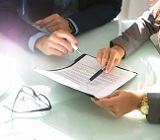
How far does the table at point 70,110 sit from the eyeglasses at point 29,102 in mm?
Result: 21

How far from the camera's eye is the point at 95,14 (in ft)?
4.50

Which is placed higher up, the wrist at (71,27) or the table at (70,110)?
the wrist at (71,27)

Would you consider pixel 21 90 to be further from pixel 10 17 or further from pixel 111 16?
pixel 111 16

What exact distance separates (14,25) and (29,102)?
1.70 ft

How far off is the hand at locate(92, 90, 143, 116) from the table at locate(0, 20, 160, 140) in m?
0.02

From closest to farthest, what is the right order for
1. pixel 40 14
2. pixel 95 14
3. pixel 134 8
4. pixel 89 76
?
pixel 89 76
pixel 95 14
pixel 40 14
pixel 134 8

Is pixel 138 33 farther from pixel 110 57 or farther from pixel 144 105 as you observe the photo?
pixel 144 105

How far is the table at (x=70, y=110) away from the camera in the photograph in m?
0.75

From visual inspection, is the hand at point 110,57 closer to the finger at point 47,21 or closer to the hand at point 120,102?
the hand at point 120,102

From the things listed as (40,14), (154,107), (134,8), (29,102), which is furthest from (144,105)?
(134,8)

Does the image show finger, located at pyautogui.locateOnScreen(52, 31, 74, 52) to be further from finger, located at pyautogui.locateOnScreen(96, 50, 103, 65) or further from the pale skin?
the pale skin

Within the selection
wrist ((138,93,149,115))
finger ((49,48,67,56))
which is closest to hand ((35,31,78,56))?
finger ((49,48,67,56))

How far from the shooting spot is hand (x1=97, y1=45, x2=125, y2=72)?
1019mm

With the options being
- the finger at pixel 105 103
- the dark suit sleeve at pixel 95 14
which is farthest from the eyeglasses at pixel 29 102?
the dark suit sleeve at pixel 95 14
